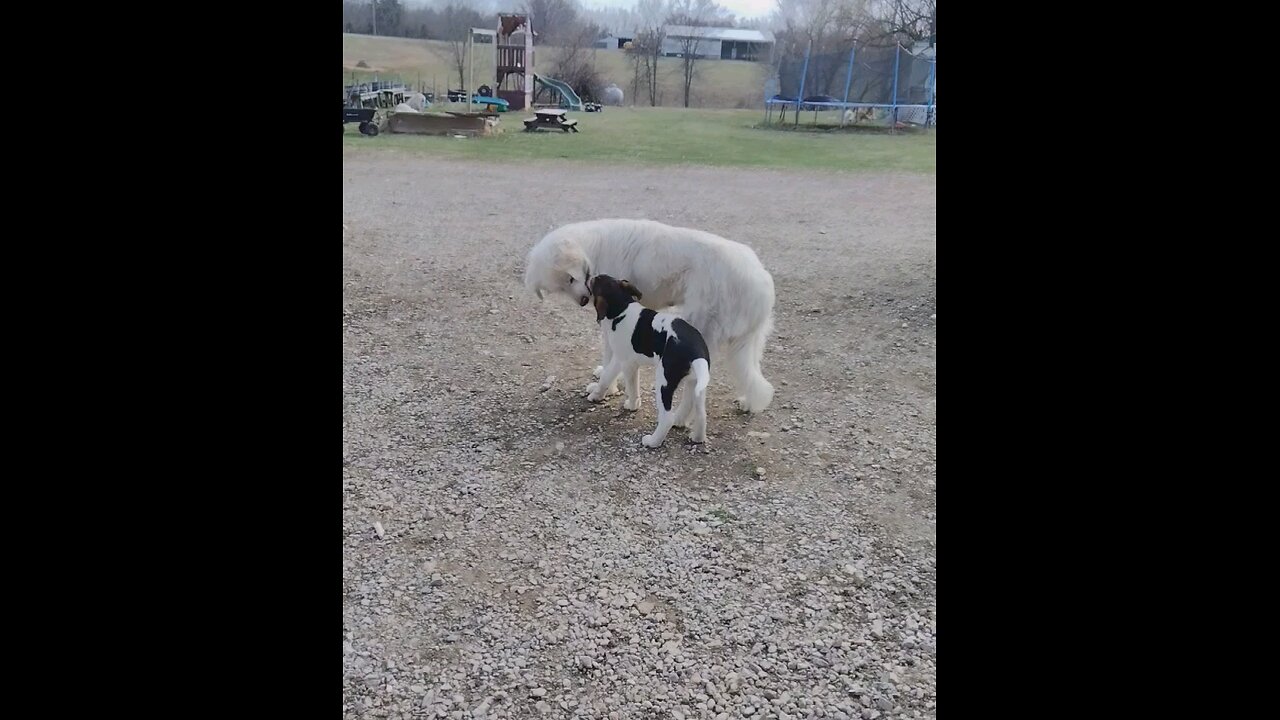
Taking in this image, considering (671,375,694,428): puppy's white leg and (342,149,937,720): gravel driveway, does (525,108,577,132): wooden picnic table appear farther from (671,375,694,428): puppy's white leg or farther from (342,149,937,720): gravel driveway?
(671,375,694,428): puppy's white leg

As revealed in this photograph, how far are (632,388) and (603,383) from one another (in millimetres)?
167

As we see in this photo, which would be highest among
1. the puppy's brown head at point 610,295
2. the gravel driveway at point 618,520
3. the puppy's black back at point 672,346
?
the puppy's brown head at point 610,295

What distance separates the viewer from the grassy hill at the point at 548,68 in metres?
10.8

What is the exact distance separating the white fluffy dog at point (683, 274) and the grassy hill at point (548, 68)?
766cm

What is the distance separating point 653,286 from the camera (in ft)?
12.7

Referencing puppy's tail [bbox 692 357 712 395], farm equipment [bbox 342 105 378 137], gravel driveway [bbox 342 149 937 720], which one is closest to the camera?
gravel driveway [bbox 342 149 937 720]

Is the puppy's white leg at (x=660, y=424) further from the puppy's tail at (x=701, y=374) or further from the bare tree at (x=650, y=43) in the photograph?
the bare tree at (x=650, y=43)

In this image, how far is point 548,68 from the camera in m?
11.5

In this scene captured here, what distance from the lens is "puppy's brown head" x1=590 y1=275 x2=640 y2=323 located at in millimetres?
3609

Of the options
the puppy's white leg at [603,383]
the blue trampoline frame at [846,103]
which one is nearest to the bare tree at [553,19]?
the blue trampoline frame at [846,103]

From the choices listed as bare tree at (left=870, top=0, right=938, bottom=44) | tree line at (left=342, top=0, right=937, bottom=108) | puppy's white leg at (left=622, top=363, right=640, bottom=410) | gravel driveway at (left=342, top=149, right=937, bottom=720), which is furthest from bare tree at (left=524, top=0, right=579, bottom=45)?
puppy's white leg at (left=622, top=363, right=640, bottom=410)

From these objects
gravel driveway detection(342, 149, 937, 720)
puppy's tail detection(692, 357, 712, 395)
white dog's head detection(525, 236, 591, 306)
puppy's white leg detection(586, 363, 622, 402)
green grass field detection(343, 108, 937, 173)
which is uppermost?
green grass field detection(343, 108, 937, 173)

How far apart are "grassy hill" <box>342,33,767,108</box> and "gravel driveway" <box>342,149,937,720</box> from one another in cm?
555

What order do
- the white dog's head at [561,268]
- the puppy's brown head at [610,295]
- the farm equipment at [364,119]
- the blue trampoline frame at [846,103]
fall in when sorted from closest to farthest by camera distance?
the puppy's brown head at [610,295] → the white dog's head at [561,268] → the farm equipment at [364,119] → the blue trampoline frame at [846,103]
